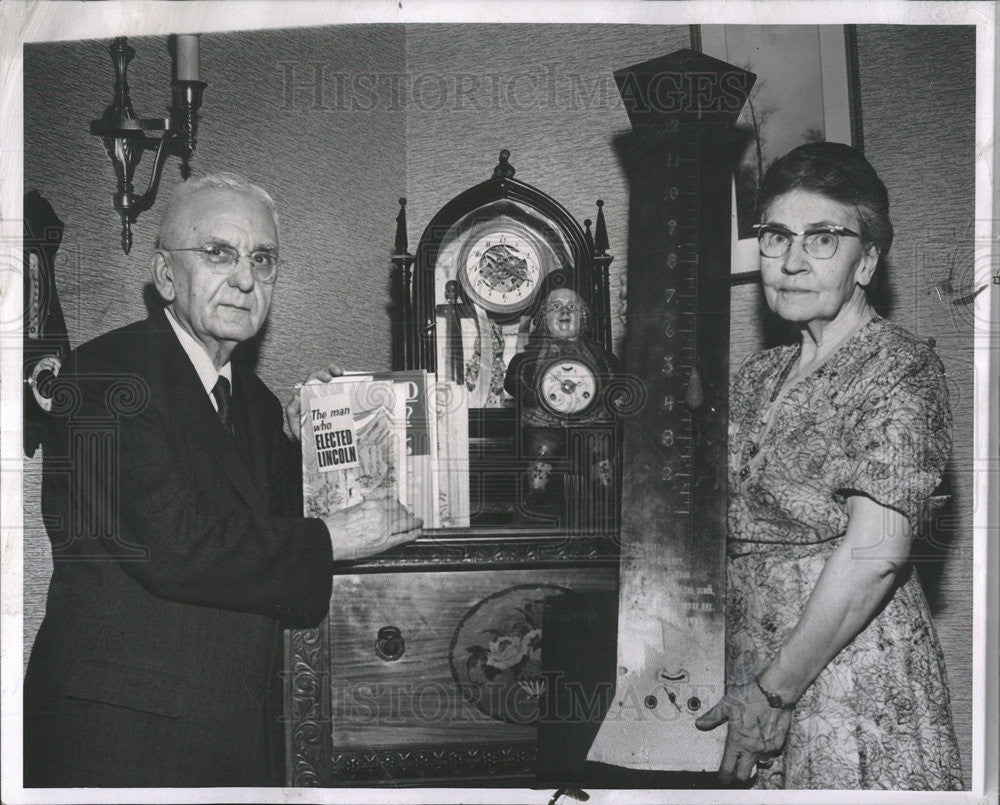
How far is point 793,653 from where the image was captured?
89.4 inches

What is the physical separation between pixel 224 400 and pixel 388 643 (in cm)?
73

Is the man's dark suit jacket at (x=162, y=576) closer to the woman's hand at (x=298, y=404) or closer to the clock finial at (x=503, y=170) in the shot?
the woman's hand at (x=298, y=404)

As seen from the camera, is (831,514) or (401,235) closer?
→ (831,514)

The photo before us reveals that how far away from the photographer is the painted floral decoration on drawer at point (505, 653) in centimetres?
230

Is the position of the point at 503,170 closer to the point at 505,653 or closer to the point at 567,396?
the point at 567,396

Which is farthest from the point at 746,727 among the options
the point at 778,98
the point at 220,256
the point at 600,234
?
the point at 220,256

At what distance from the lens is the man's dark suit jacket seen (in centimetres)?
226

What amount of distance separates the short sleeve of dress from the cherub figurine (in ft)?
1.93

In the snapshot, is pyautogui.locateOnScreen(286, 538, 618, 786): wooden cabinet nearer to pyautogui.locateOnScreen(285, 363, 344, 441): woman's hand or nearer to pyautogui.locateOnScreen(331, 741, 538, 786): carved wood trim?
pyautogui.locateOnScreen(331, 741, 538, 786): carved wood trim

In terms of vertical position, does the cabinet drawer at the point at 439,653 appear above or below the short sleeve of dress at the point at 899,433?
below

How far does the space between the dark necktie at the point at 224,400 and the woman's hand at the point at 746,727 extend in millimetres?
1399

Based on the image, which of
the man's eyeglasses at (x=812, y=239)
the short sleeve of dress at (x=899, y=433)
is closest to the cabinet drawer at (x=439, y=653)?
the short sleeve of dress at (x=899, y=433)

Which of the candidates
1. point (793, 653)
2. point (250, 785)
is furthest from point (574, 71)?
point (250, 785)

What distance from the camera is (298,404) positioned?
7.66 ft
